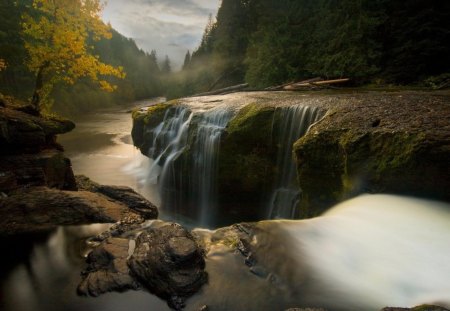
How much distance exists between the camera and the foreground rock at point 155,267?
143 inches

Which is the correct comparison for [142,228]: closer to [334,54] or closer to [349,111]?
[349,111]

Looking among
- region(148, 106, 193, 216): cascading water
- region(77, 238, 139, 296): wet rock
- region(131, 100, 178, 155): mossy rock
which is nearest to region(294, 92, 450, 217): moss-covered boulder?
region(77, 238, 139, 296): wet rock

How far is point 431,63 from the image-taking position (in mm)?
12781

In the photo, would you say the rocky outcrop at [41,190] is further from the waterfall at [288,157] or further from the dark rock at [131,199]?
the waterfall at [288,157]

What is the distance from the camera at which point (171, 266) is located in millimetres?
3723

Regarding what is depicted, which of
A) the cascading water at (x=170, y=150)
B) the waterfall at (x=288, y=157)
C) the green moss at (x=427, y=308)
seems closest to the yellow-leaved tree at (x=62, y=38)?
the cascading water at (x=170, y=150)

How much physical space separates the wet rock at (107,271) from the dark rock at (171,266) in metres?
0.16

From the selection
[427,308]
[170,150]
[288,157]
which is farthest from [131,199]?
[427,308]

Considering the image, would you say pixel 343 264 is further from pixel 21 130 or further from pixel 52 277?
pixel 21 130

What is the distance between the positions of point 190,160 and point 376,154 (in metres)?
7.48

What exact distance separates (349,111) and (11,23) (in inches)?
1745

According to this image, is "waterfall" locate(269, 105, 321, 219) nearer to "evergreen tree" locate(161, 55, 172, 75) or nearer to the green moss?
the green moss

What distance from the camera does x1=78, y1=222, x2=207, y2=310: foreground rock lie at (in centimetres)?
364

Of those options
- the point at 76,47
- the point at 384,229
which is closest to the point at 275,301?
the point at 384,229
